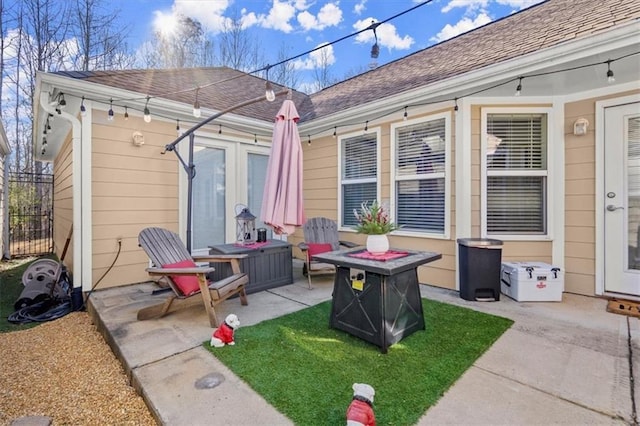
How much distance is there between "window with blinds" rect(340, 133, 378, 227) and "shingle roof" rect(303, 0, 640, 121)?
0.65 m

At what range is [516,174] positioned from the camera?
4.05m

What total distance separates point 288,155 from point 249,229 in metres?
1.48

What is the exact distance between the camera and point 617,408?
1749 millimetres

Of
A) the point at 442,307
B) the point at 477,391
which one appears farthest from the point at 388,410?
the point at 442,307

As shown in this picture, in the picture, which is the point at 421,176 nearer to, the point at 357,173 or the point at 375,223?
the point at 357,173

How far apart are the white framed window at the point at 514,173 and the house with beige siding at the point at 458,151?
0.05 ft

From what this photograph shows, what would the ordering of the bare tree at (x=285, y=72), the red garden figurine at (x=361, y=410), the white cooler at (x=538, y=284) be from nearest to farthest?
the red garden figurine at (x=361, y=410)
the white cooler at (x=538, y=284)
the bare tree at (x=285, y=72)

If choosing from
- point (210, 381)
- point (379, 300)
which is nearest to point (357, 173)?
point (379, 300)

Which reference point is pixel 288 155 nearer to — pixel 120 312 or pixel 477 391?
pixel 120 312

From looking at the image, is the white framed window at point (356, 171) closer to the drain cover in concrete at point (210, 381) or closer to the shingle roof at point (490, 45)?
the shingle roof at point (490, 45)

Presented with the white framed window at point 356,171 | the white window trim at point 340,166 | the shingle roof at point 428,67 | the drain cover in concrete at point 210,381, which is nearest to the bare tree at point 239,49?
the shingle roof at point 428,67

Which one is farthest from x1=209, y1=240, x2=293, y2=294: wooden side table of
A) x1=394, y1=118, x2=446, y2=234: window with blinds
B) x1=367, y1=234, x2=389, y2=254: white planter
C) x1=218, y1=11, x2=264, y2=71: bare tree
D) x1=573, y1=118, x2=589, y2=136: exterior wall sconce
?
x1=218, y1=11, x2=264, y2=71: bare tree

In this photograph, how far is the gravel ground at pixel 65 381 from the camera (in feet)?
6.20

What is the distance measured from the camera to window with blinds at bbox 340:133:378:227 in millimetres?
5129
